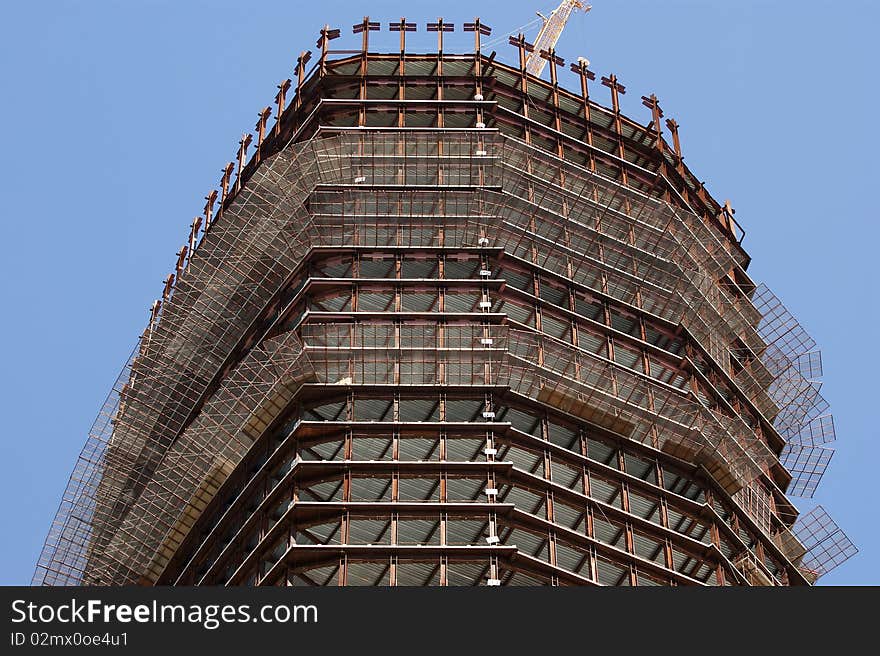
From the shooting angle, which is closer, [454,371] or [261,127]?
[454,371]

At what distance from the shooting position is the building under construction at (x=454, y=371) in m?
79.8

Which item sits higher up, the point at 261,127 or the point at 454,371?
the point at 261,127

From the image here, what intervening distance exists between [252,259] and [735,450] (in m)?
24.0

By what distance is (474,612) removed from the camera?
180 ft

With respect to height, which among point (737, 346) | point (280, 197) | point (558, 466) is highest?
point (280, 197)

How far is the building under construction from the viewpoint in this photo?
79750mm

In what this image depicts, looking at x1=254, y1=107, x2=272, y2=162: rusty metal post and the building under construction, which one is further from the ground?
x1=254, y1=107, x2=272, y2=162: rusty metal post

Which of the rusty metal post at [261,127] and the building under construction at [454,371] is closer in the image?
the building under construction at [454,371]

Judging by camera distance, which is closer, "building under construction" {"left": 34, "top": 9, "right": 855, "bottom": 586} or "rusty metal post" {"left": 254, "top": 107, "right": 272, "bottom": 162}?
"building under construction" {"left": 34, "top": 9, "right": 855, "bottom": 586}

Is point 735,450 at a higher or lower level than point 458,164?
lower

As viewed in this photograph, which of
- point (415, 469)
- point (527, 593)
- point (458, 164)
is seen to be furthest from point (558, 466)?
point (527, 593)

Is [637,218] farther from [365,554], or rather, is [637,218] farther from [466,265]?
[365,554]

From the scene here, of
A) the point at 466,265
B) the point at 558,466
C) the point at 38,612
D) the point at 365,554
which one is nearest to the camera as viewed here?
the point at 38,612

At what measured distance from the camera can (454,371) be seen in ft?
277
